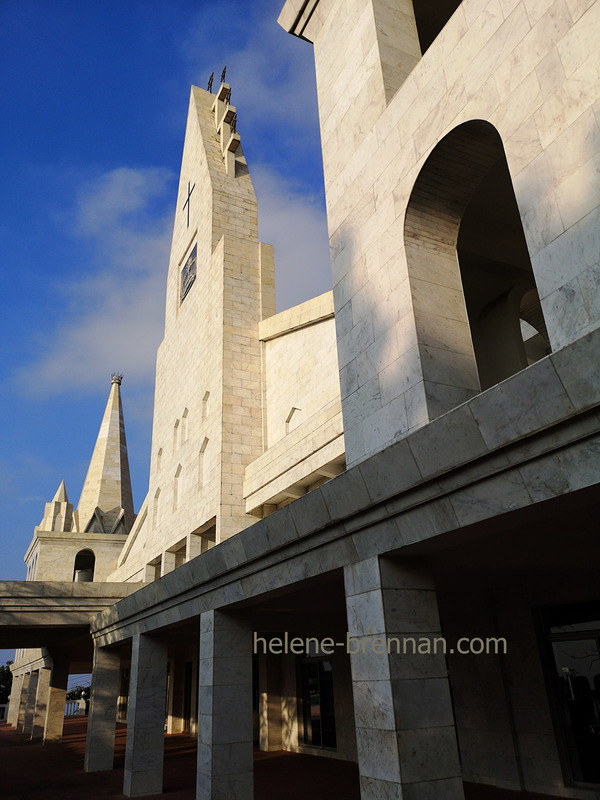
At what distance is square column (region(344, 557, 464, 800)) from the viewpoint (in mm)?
5746

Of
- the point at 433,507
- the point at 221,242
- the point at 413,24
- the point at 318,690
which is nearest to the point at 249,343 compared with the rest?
the point at 221,242

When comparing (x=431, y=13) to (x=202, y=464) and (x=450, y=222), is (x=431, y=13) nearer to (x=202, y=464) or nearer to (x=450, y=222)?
(x=450, y=222)

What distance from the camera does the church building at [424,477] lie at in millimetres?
5562

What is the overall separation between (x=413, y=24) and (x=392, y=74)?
1.45m

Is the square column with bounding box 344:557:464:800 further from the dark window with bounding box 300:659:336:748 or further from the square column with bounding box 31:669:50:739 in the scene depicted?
the square column with bounding box 31:669:50:739

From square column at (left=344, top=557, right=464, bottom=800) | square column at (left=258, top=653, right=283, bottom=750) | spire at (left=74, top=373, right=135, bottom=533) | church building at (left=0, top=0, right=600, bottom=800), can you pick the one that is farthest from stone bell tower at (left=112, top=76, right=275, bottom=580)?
square column at (left=344, top=557, right=464, bottom=800)

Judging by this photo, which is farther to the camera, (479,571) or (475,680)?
(475,680)

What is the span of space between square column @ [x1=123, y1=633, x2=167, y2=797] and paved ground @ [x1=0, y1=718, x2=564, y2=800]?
454mm

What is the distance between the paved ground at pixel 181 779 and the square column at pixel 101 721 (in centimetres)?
44

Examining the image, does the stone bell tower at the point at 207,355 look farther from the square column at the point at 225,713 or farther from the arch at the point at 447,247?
the arch at the point at 447,247

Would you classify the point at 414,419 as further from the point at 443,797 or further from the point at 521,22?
the point at 521,22

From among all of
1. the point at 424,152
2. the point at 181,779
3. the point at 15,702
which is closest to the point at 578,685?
the point at 424,152

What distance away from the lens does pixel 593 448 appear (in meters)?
4.40

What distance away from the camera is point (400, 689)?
595cm
